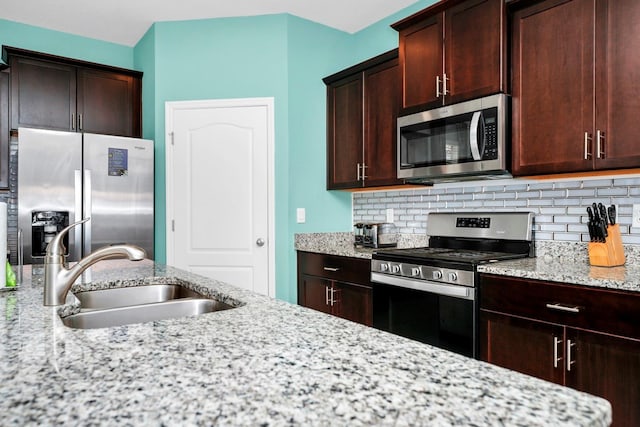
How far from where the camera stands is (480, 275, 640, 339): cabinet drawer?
1.63 meters

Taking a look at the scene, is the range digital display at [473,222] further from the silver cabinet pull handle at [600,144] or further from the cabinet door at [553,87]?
the silver cabinet pull handle at [600,144]

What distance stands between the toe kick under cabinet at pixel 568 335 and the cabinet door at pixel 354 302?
855 mm

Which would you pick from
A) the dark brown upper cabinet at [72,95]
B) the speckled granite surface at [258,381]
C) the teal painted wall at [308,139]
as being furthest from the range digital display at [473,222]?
the dark brown upper cabinet at [72,95]

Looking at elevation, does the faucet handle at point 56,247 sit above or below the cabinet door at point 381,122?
below

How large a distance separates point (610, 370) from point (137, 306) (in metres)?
1.72

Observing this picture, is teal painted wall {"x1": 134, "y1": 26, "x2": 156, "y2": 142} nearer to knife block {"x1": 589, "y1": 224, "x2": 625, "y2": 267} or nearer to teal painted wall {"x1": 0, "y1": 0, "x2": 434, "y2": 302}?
teal painted wall {"x1": 0, "y1": 0, "x2": 434, "y2": 302}

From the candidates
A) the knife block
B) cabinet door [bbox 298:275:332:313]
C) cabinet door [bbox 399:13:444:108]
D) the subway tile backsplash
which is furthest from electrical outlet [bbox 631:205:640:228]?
cabinet door [bbox 298:275:332:313]

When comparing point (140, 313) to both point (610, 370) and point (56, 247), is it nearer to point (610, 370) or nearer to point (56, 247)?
point (56, 247)

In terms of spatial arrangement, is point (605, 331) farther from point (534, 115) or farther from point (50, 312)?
point (50, 312)

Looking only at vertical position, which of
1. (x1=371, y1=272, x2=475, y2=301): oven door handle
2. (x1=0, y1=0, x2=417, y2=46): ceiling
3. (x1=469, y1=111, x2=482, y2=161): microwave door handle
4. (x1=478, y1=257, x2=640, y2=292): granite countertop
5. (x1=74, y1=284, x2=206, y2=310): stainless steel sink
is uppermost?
(x1=0, y1=0, x2=417, y2=46): ceiling

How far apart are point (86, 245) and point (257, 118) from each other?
5.23 ft

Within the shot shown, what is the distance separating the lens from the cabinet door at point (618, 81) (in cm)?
189

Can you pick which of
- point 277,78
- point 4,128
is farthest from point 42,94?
point 277,78

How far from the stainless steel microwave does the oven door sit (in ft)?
2.25
